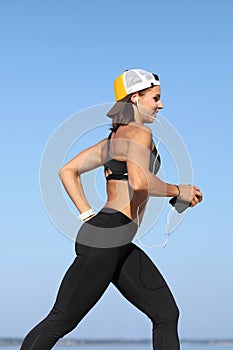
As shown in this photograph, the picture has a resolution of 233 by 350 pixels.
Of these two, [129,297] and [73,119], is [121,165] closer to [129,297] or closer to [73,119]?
[73,119]

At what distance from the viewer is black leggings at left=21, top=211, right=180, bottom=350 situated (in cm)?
486

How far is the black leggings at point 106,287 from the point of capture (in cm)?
486

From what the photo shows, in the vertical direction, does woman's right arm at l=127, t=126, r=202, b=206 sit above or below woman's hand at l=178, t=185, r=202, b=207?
above

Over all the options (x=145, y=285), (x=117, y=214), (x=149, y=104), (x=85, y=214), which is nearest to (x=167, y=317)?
(x=145, y=285)

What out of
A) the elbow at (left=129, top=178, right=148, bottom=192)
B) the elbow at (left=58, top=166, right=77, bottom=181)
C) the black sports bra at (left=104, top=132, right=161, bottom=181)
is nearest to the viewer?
the elbow at (left=129, top=178, right=148, bottom=192)

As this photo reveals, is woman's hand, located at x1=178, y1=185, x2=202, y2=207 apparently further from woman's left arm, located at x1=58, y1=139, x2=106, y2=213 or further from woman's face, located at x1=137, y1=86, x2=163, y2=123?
woman's left arm, located at x1=58, y1=139, x2=106, y2=213

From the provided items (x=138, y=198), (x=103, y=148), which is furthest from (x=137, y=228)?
(x=103, y=148)

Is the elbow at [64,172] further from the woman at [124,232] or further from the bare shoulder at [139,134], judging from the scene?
the bare shoulder at [139,134]

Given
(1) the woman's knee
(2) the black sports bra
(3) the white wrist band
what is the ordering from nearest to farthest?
(2) the black sports bra → (1) the woman's knee → (3) the white wrist band

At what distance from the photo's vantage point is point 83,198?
532 centimetres

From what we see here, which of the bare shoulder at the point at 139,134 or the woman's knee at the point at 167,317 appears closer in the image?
the bare shoulder at the point at 139,134

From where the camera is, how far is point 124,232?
497cm

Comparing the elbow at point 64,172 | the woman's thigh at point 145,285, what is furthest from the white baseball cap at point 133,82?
the woman's thigh at point 145,285

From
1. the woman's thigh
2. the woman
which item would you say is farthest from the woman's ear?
the woman's thigh
